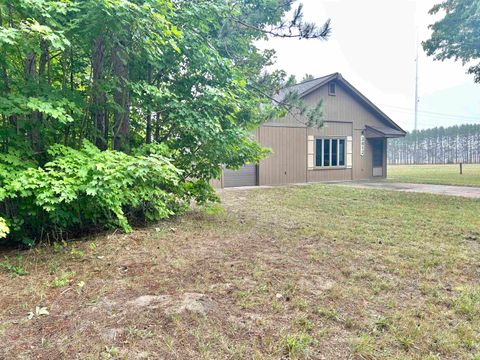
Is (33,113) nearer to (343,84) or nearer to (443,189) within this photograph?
(443,189)

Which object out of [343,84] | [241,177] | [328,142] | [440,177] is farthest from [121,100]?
[440,177]

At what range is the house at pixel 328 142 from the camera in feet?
39.3

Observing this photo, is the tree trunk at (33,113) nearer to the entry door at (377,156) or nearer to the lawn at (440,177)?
the lawn at (440,177)

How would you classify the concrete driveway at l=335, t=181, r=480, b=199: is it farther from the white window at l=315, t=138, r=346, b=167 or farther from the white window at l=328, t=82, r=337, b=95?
the white window at l=328, t=82, r=337, b=95

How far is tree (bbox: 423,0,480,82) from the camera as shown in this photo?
9734mm

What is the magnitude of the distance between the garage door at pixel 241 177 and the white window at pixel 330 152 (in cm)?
313

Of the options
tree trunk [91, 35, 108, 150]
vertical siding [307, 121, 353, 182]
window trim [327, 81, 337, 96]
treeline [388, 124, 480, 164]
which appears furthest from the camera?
treeline [388, 124, 480, 164]

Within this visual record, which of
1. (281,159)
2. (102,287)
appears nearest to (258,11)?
(102,287)

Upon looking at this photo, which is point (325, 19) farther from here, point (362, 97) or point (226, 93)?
point (362, 97)

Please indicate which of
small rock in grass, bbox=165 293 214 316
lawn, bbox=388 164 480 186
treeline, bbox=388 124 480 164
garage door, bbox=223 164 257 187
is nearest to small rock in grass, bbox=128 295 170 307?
small rock in grass, bbox=165 293 214 316

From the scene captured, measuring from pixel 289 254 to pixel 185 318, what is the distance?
177 centimetres

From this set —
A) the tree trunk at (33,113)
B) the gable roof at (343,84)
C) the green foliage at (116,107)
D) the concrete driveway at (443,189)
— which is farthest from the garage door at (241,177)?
the tree trunk at (33,113)

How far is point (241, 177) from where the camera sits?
11688 mm

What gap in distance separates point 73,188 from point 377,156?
14710 mm
